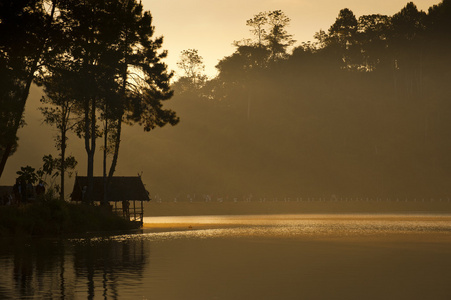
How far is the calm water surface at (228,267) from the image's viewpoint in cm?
2680

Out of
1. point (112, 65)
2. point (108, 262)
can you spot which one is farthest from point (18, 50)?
point (108, 262)

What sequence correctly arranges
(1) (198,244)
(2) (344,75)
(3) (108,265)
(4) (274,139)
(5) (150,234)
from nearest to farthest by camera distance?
(3) (108,265) → (1) (198,244) → (5) (150,234) → (4) (274,139) → (2) (344,75)

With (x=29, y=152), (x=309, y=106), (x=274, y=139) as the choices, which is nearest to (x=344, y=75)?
(x=309, y=106)

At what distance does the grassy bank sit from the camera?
181ft

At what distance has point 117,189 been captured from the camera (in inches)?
3140

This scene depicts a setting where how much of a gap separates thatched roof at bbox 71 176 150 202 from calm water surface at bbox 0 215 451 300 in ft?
68.8

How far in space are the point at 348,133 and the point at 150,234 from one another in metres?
122

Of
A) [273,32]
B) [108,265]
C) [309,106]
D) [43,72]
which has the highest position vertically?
[273,32]

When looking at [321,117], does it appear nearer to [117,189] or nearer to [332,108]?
[332,108]

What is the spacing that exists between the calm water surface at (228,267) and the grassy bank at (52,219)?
7.75ft

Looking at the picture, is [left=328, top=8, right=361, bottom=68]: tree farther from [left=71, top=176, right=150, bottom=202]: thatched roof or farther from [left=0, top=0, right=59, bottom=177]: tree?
[left=0, top=0, right=59, bottom=177]: tree

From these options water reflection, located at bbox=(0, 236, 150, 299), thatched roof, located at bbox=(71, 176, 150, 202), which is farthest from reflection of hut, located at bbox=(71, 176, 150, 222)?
water reflection, located at bbox=(0, 236, 150, 299)

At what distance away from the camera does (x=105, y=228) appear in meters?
64.9

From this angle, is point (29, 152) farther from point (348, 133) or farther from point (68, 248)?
point (68, 248)
